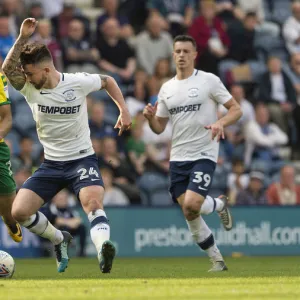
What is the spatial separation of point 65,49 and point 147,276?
32.8 ft

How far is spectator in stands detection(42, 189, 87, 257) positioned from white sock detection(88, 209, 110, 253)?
675cm

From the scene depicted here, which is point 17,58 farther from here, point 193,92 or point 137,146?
point 137,146

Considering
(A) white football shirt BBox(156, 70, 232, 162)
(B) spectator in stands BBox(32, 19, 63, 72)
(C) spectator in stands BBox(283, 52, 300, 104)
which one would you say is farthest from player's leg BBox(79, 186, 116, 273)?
(C) spectator in stands BBox(283, 52, 300, 104)

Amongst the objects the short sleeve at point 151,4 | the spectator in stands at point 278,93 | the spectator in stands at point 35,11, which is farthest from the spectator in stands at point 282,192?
the spectator in stands at point 35,11

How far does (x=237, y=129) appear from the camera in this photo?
2117cm

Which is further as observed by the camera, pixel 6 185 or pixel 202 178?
pixel 202 178

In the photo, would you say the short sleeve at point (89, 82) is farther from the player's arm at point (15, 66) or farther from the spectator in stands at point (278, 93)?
the spectator in stands at point (278, 93)

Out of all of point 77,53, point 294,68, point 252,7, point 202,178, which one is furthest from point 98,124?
point 202,178

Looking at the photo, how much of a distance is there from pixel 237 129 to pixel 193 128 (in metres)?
8.57

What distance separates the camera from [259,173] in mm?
19703

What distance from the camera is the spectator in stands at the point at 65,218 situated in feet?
57.6

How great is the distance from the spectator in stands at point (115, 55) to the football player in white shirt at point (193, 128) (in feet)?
26.4

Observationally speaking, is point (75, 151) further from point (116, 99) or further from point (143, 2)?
point (143, 2)

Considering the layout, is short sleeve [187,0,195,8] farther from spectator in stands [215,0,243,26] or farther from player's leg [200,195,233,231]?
player's leg [200,195,233,231]
